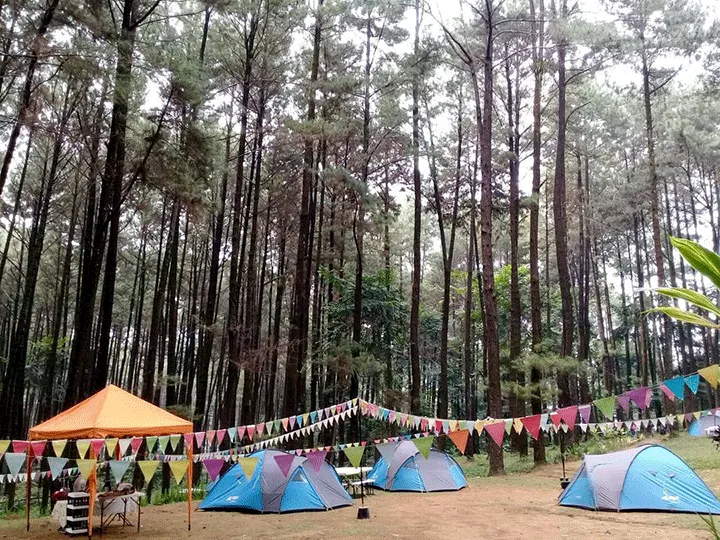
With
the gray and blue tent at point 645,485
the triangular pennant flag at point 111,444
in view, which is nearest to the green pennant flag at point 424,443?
the gray and blue tent at point 645,485

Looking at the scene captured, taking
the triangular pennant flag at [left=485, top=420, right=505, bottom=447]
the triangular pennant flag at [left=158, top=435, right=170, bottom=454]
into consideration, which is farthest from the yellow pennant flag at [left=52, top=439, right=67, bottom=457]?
the triangular pennant flag at [left=485, top=420, right=505, bottom=447]

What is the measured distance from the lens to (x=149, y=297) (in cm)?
2812

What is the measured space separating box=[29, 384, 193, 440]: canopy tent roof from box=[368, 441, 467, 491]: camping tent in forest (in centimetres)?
593

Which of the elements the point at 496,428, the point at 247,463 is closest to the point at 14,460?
the point at 247,463

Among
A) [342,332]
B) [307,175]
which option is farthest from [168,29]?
[342,332]

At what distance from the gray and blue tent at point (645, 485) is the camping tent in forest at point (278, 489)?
14.4 ft

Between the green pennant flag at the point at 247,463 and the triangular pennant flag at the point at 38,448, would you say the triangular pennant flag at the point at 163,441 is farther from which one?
the triangular pennant flag at the point at 38,448

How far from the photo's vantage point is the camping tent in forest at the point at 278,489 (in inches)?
372

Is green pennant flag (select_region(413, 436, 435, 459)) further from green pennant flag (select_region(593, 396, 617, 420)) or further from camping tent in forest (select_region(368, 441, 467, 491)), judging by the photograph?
camping tent in forest (select_region(368, 441, 467, 491))

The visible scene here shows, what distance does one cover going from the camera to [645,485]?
27.2 feet

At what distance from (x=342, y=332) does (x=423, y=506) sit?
8.37 meters

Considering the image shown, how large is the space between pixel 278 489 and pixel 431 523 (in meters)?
2.95

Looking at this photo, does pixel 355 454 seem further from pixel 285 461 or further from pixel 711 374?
pixel 711 374

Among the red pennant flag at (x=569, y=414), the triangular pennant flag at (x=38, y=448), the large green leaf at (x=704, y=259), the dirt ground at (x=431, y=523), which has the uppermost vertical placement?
the large green leaf at (x=704, y=259)
